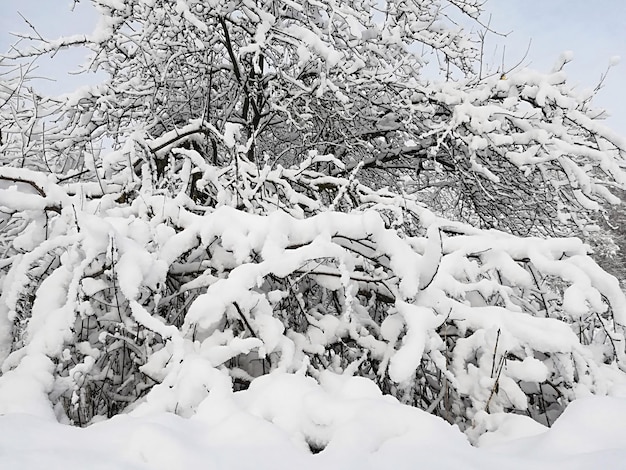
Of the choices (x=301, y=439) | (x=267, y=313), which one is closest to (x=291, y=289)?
(x=267, y=313)

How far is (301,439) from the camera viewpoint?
1.27 metres

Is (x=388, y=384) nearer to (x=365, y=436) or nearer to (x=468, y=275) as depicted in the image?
(x=468, y=275)

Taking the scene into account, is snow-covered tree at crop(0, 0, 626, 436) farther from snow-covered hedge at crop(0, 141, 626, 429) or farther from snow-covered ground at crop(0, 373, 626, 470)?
snow-covered ground at crop(0, 373, 626, 470)

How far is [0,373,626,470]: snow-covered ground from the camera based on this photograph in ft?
3.53

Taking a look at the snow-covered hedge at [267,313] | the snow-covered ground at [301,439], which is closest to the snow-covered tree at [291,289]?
the snow-covered hedge at [267,313]

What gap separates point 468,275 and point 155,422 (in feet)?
4.48

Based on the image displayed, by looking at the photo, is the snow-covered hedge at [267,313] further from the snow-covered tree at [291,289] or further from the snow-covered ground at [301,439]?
the snow-covered ground at [301,439]

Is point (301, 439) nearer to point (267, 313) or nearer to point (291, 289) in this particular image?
point (267, 313)

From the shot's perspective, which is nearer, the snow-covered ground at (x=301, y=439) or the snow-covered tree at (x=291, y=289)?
the snow-covered ground at (x=301, y=439)

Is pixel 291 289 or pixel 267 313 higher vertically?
pixel 291 289

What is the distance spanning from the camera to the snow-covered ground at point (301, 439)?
1.08 metres

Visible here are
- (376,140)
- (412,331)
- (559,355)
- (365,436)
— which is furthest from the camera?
(376,140)

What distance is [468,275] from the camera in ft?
6.70

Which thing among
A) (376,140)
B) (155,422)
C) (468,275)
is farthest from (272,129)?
(155,422)
